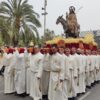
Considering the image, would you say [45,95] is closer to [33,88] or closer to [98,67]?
[33,88]

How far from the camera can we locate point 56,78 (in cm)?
1126

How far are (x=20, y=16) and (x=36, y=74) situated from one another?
2188cm

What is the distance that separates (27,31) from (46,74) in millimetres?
20397

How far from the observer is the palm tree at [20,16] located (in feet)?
107

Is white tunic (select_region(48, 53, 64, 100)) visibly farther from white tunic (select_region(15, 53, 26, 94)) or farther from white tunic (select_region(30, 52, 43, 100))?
white tunic (select_region(15, 53, 26, 94))

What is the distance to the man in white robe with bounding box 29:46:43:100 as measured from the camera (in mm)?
11727

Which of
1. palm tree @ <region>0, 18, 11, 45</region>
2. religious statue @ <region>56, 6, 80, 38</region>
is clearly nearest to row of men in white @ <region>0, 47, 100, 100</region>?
religious statue @ <region>56, 6, 80, 38</region>

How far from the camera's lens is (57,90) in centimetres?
1128

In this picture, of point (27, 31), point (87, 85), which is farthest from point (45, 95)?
point (27, 31)

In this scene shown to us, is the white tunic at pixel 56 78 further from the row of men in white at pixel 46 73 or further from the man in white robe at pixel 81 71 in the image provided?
the man in white robe at pixel 81 71

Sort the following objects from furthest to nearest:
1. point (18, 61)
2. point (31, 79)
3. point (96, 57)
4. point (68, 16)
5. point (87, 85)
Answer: point (68, 16) → point (96, 57) → point (87, 85) → point (18, 61) → point (31, 79)

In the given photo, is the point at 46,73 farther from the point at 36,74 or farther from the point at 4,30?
the point at 4,30

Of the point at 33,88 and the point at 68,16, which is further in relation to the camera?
the point at 68,16

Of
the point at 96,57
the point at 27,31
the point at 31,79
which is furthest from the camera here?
the point at 27,31
